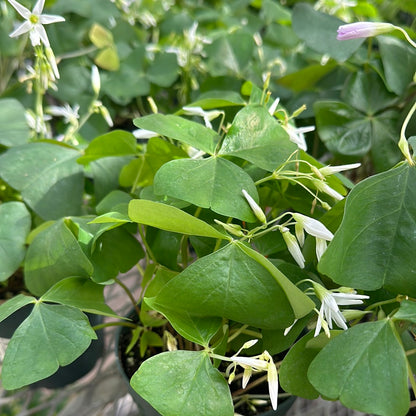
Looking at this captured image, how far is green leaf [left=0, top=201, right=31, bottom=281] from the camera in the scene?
1.91 feet

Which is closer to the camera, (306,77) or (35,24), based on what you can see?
(35,24)

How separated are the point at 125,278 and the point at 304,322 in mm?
481

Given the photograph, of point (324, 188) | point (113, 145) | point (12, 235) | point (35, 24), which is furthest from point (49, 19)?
point (324, 188)

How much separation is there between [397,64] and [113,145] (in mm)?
437

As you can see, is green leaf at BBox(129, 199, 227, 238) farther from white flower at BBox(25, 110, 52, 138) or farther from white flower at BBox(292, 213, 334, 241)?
white flower at BBox(25, 110, 52, 138)

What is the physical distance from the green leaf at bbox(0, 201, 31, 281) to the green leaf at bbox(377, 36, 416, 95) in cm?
55

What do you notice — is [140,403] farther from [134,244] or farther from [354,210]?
[354,210]

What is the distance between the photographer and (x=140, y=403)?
0.53 m

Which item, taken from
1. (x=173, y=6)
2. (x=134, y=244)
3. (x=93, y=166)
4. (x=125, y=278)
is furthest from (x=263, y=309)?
(x=173, y=6)

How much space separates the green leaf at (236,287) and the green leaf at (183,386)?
0.05 metres

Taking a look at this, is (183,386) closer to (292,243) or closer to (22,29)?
(292,243)

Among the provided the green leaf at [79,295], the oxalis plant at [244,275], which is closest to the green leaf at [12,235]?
the oxalis plant at [244,275]

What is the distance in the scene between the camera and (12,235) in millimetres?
607

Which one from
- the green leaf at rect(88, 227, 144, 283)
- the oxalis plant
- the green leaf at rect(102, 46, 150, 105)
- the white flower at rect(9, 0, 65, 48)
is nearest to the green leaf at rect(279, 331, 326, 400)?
the oxalis plant
